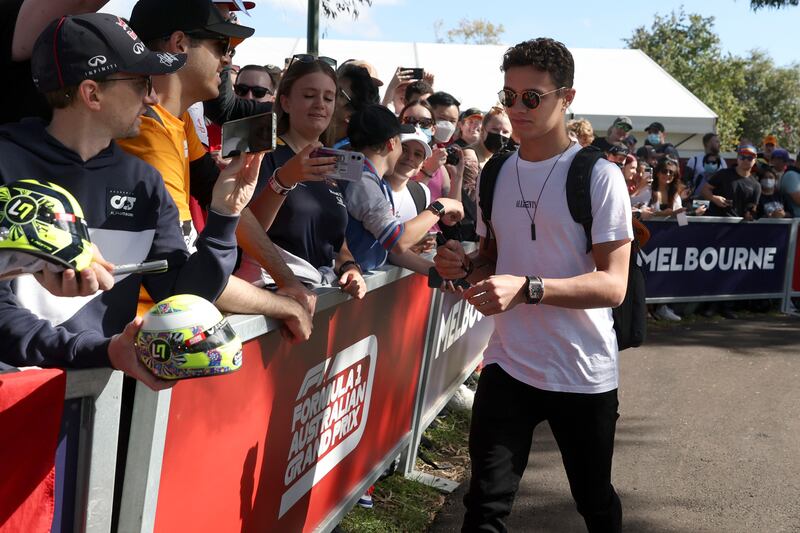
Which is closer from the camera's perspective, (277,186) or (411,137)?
(277,186)

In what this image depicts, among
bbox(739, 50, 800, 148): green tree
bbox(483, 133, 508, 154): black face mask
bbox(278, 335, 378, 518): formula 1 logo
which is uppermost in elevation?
bbox(739, 50, 800, 148): green tree

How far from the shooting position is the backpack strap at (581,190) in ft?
11.1

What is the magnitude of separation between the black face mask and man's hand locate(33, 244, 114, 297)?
604cm

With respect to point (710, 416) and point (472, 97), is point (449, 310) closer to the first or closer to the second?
point (710, 416)

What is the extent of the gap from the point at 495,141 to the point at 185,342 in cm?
603

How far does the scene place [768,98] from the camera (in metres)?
86.8

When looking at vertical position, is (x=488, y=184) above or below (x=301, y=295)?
above

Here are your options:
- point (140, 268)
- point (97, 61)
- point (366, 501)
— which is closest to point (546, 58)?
point (97, 61)

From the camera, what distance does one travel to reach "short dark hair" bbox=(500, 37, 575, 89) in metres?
3.51

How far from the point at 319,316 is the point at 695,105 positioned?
20727mm

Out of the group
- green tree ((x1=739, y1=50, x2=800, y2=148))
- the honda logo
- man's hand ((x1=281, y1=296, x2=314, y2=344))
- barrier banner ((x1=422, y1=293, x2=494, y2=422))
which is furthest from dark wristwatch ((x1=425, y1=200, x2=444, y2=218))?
green tree ((x1=739, y1=50, x2=800, y2=148))

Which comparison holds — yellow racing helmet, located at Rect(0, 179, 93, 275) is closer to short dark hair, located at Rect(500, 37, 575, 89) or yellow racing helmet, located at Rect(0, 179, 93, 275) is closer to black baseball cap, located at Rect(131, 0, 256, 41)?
black baseball cap, located at Rect(131, 0, 256, 41)

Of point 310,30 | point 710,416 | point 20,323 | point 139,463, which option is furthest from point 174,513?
point 310,30

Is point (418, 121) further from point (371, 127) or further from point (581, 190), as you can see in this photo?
point (581, 190)
